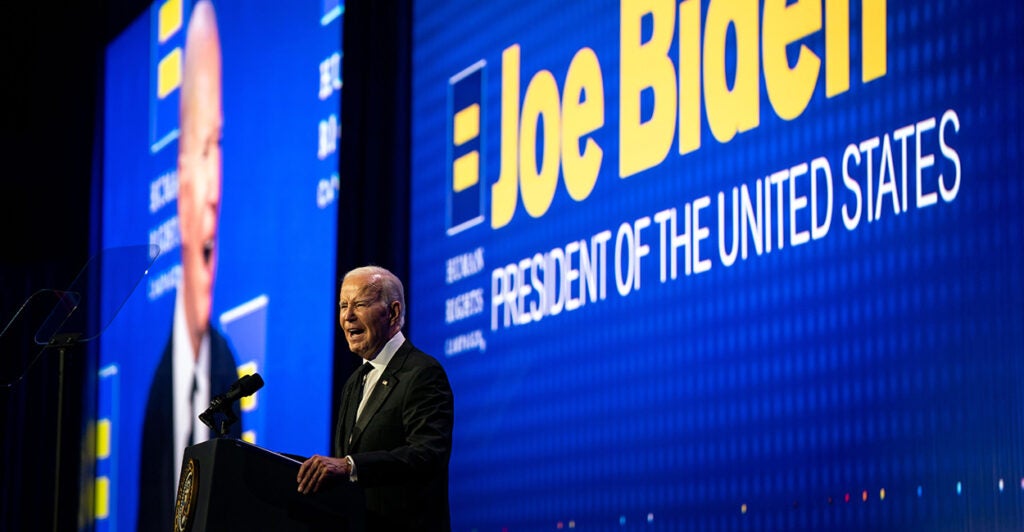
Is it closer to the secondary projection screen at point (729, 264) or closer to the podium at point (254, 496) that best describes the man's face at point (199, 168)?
the secondary projection screen at point (729, 264)

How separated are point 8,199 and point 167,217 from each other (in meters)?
1.62

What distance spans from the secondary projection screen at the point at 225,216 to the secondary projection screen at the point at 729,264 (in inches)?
26.8

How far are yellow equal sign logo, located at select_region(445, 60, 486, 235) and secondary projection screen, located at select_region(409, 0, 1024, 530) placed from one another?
1cm

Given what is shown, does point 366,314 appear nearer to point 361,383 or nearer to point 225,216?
point 361,383

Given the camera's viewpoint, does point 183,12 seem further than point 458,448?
Yes

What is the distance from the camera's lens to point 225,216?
22.1 feet

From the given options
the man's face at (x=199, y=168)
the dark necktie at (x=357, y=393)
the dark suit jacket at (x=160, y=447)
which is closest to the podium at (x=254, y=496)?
the dark necktie at (x=357, y=393)

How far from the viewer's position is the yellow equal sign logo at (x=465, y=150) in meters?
5.07

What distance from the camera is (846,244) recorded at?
11.4 feet

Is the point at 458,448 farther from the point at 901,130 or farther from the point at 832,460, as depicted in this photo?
the point at 901,130

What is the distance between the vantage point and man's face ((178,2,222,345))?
6.87 metres

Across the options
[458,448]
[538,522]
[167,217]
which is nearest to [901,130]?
[538,522]

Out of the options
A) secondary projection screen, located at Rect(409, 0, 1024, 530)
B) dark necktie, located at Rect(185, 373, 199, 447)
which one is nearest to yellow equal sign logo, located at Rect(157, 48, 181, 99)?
dark necktie, located at Rect(185, 373, 199, 447)

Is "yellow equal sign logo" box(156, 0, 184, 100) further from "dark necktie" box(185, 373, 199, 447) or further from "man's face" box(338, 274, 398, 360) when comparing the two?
"man's face" box(338, 274, 398, 360)
